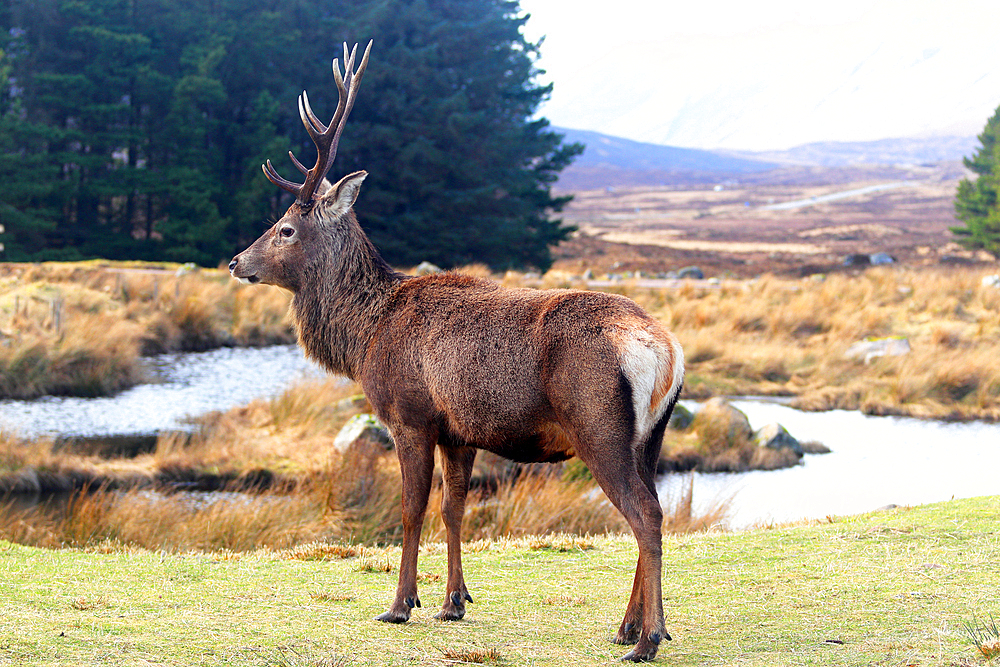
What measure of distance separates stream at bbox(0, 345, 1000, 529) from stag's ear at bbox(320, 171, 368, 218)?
594 cm

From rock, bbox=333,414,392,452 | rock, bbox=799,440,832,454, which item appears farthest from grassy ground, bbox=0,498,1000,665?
rock, bbox=799,440,832,454

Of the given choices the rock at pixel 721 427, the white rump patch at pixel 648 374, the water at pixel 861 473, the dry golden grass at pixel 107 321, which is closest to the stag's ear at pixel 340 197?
the white rump patch at pixel 648 374

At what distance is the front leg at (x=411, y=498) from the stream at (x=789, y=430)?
18.1ft

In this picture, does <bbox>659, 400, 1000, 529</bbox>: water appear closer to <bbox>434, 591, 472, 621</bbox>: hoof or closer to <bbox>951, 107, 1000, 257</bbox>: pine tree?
<bbox>434, 591, 472, 621</bbox>: hoof

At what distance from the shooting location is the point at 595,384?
4.40 metres

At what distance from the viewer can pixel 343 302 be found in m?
5.64

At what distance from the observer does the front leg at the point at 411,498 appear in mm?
4961

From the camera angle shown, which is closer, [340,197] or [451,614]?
[451,614]

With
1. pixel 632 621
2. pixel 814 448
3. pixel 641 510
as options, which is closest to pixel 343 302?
pixel 641 510

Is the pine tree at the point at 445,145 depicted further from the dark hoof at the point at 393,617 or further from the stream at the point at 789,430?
the dark hoof at the point at 393,617

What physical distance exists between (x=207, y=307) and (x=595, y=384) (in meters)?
18.9

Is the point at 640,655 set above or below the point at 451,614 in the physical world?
above

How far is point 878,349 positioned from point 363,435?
12.4 metres

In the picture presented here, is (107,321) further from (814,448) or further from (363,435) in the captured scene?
(814,448)
